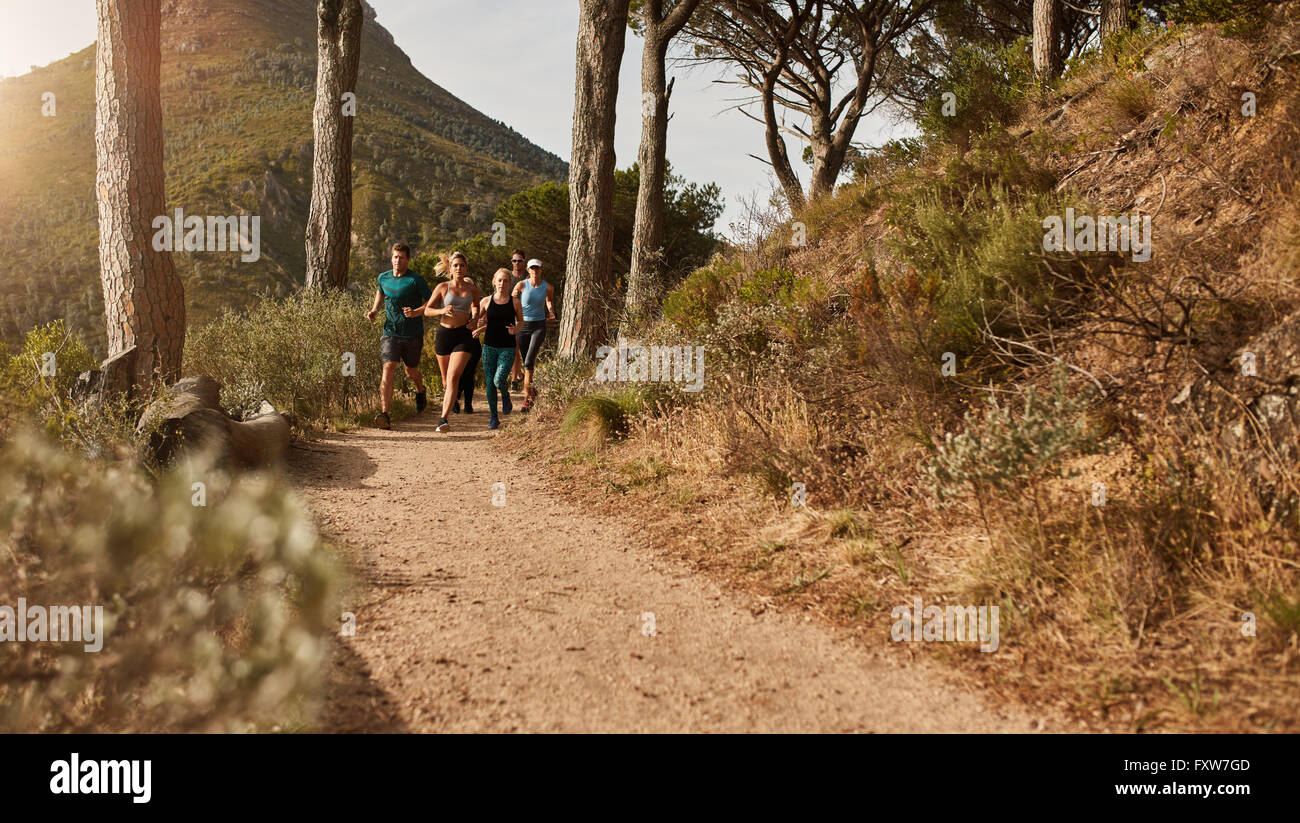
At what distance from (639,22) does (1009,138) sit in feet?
39.1

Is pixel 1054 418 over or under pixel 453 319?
under

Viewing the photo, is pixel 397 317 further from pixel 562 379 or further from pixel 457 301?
pixel 562 379

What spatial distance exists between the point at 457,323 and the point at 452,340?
25 centimetres

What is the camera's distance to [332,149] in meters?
11.4

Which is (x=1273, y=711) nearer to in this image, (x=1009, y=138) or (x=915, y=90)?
(x=1009, y=138)

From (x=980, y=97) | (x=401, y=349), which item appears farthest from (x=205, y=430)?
(x=980, y=97)

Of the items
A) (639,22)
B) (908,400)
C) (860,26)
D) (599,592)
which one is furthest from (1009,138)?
(639,22)

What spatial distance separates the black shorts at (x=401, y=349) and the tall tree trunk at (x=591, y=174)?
6.02ft

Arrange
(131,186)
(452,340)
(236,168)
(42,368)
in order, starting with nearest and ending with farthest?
(42,368), (131,186), (452,340), (236,168)

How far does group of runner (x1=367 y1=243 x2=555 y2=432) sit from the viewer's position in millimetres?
8930

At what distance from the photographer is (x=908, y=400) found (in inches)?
178

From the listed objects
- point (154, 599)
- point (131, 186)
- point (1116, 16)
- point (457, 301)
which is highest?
point (1116, 16)
